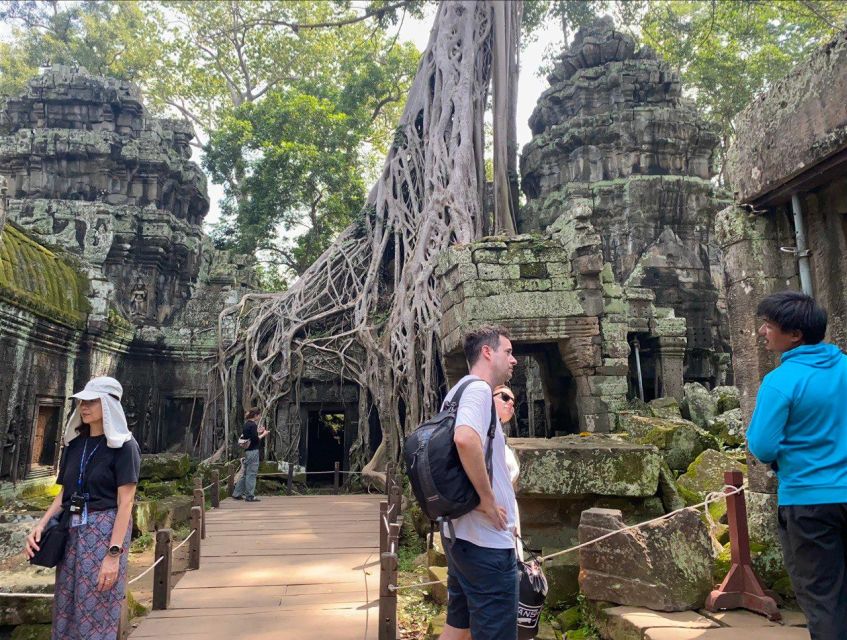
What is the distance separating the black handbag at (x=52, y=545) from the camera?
2.66 meters

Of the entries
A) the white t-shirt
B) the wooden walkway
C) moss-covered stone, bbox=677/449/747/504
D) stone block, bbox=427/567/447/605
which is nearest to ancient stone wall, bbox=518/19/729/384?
moss-covered stone, bbox=677/449/747/504

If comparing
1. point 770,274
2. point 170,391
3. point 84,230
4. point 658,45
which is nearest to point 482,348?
point 770,274

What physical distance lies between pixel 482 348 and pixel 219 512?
589cm

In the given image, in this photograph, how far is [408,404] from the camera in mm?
9352

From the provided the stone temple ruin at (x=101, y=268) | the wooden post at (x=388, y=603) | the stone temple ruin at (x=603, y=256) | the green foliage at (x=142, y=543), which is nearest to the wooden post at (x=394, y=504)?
the stone temple ruin at (x=603, y=256)

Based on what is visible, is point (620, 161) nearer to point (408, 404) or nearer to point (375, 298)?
point (375, 298)

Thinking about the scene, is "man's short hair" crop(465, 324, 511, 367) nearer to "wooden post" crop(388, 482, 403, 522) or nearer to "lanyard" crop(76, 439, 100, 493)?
"lanyard" crop(76, 439, 100, 493)

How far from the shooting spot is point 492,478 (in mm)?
2240

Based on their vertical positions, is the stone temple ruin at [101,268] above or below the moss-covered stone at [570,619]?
above

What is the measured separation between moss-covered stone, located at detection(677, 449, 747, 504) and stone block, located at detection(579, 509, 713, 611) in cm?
168

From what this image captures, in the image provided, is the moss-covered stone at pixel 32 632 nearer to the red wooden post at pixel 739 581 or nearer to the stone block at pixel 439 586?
the stone block at pixel 439 586

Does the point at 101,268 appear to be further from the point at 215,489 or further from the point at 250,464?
the point at 215,489

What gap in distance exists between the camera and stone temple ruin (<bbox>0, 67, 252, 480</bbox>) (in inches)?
311

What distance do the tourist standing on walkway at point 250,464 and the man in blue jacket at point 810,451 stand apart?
22.2ft
